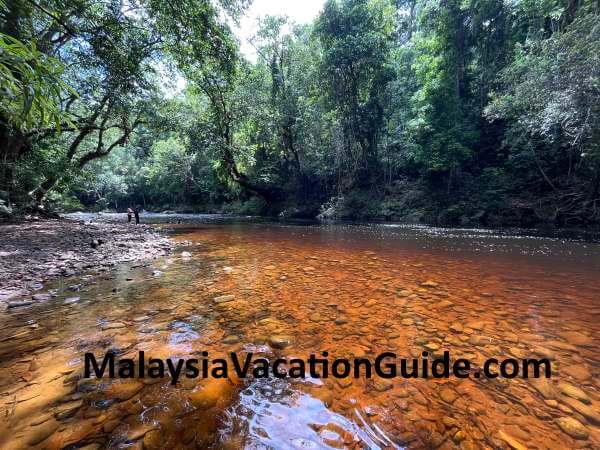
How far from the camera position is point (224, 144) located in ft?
58.7

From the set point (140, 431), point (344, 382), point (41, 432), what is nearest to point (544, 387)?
point (344, 382)

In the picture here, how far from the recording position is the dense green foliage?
879 cm

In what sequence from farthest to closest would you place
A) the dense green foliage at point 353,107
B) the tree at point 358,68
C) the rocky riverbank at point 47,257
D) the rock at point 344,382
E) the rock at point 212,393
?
the tree at point 358,68
the dense green foliage at point 353,107
the rocky riverbank at point 47,257
the rock at point 344,382
the rock at point 212,393

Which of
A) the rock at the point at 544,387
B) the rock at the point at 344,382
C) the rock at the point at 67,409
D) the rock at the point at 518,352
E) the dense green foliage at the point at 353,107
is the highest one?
the dense green foliage at the point at 353,107

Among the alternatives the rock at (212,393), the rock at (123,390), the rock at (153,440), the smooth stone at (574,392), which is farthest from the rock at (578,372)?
the rock at (123,390)

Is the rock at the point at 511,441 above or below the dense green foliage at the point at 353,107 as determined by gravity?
below

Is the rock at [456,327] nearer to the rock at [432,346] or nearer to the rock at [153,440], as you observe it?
the rock at [432,346]

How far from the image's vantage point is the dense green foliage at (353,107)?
8.79 meters

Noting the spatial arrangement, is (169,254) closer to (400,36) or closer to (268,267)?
(268,267)

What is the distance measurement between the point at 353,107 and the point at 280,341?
70.6 ft

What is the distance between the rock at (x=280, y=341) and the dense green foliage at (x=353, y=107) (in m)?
6.09

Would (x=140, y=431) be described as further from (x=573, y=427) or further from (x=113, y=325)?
(x=573, y=427)

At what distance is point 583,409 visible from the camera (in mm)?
1715

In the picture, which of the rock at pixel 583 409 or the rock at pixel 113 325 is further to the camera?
the rock at pixel 113 325
